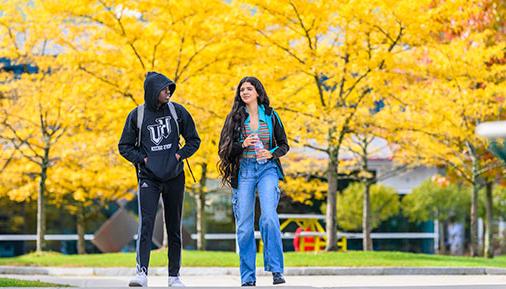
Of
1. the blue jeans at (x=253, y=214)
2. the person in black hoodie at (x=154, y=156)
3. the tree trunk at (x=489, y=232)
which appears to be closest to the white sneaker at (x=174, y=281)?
the person in black hoodie at (x=154, y=156)

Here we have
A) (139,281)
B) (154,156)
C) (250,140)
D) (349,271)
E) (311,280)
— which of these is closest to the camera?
(139,281)

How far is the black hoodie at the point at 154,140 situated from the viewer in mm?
9500

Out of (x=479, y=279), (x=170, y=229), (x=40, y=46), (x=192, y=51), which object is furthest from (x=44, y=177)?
(x=170, y=229)

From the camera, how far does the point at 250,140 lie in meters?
9.44

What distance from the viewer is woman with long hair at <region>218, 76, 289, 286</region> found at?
9.48 metres

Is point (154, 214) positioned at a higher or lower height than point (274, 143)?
lower

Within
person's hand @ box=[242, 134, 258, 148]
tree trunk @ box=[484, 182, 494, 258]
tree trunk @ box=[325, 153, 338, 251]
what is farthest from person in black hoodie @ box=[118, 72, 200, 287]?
tree trunk @ box=[484, 182, 494, 258]

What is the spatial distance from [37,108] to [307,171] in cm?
744

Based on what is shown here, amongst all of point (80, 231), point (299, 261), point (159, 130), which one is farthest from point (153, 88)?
point (80, 231)

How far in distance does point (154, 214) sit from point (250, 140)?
3.78 ft

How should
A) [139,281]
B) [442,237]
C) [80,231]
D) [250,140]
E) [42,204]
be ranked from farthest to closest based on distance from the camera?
[442,237], [80,231], [42,204], [250,140], [139,281]

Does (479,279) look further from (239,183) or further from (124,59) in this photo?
(124,59)

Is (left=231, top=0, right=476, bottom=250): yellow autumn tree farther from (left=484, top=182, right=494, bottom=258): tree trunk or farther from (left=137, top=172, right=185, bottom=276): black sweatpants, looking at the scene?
(left=137, top=172, right=185, bottom=276): black sweatpants

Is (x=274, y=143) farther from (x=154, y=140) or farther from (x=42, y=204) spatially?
(x=42, y=204)
